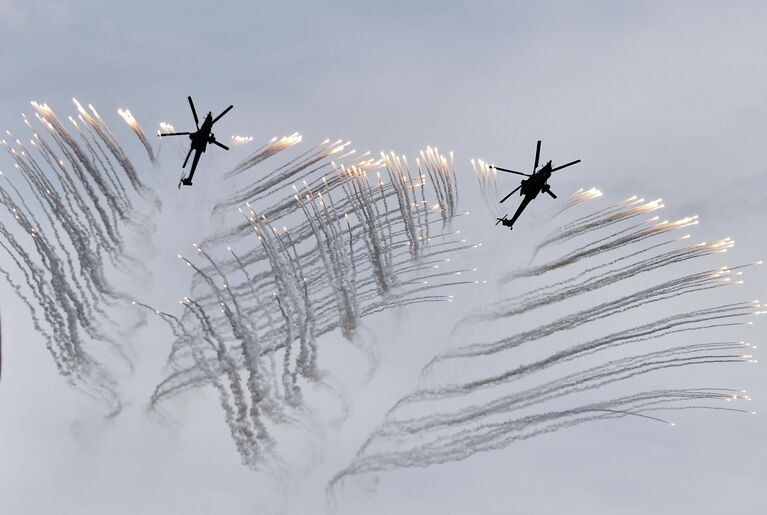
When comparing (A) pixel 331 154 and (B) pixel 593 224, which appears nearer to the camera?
(B) pixel 593 224

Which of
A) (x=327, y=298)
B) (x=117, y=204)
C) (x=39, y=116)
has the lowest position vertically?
(x=327, y=298)

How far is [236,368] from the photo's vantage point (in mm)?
64688

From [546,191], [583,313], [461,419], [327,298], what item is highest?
[546,191]

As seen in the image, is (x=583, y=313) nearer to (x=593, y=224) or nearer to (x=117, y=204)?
(x=593, y=224)

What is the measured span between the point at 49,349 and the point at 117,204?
10.7 meters

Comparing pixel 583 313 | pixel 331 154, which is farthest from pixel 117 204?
pixel 583 313

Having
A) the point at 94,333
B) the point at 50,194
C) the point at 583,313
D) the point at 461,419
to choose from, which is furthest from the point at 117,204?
the point at 583,313

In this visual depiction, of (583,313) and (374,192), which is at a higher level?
(374,192)

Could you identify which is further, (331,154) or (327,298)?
(331,154)

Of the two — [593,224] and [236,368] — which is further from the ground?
[593,224]

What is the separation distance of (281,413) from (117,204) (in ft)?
61.3

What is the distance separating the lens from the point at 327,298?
217ft

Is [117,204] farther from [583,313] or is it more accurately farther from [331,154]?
[583,313]

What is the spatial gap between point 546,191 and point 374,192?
11.1 metres
